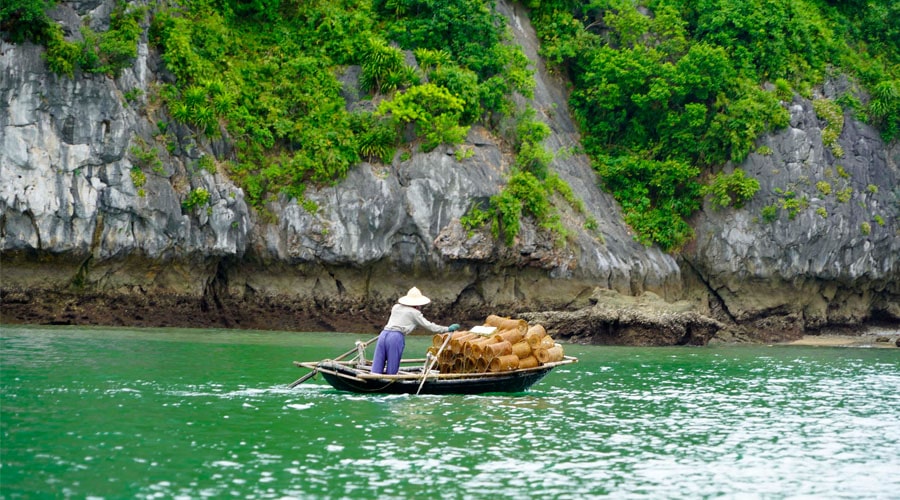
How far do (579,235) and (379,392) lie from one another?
671 inches

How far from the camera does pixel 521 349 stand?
1809 centimetres

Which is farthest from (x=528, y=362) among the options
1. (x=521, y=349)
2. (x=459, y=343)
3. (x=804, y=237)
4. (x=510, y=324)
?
(x=804, y=237)

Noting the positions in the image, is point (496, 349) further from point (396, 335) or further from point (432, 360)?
point (396, 335)

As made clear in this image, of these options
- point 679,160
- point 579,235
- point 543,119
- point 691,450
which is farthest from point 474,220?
point 691,450

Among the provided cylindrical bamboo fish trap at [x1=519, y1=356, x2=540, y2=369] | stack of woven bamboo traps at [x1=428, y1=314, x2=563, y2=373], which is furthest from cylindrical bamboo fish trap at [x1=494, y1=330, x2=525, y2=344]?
cylindrical bamboo fish trap at [x1=519, y1=356, x2=540, y2=369]

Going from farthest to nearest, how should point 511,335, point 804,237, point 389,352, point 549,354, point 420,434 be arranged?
point 804,237
point 549,354
point 511,335
point 389,352
point 420,434

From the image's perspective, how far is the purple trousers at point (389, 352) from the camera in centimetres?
1720

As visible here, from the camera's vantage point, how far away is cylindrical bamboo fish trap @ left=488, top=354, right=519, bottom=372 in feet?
57.7

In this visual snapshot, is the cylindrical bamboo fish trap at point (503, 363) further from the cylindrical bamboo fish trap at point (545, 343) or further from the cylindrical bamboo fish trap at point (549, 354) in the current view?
the cylindrical bamboo fish trap at point (545, 343)

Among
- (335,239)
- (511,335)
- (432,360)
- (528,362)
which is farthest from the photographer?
(335,239)

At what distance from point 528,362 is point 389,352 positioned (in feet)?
8.59

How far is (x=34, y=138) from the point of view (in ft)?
92.3

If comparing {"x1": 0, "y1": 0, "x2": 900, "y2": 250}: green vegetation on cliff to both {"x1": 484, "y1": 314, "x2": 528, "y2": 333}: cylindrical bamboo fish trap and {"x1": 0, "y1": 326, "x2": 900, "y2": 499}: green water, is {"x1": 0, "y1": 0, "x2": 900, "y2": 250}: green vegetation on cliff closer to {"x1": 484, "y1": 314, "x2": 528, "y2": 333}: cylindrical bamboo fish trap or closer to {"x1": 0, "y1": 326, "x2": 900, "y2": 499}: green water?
{"x1": 0, "y1": 326, "x2": 900, "y2": 499}: green water

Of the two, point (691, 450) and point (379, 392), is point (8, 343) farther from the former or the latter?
point (691, 450)
